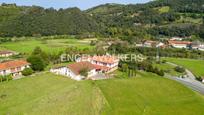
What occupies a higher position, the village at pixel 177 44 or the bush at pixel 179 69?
the village at pixel 177 44

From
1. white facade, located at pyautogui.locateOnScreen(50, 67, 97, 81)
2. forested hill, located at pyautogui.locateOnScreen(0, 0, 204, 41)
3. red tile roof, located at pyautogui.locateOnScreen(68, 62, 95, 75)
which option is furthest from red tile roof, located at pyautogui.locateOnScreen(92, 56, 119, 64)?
forested hill, located at pyautogui.locateOnScreen(0, 0, 204, 41)

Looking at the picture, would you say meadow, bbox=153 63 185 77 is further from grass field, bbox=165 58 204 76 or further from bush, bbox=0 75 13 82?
bush, bbox=0 75 13 82

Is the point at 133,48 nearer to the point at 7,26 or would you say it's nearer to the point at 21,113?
the point at 7,26

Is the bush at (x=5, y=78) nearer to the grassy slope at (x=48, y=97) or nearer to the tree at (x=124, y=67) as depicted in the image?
the grassy slope at (x=48, y=97)

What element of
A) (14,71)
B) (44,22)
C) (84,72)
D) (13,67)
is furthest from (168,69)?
(44,22)

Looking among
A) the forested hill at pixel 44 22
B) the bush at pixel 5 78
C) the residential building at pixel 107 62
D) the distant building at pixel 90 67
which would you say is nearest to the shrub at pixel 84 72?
the distant building at pixel 90 67

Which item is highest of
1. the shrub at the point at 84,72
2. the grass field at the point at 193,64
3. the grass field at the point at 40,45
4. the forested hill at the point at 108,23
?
the forested hill at the point at 108,23

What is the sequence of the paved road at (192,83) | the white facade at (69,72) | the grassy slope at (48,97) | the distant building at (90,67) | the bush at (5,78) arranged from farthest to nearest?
the distant building at (90,67) < the white facade at (69,72) < the paved road at (192,83) < the bush at (5,78) < the grassy slope at (48,97)
